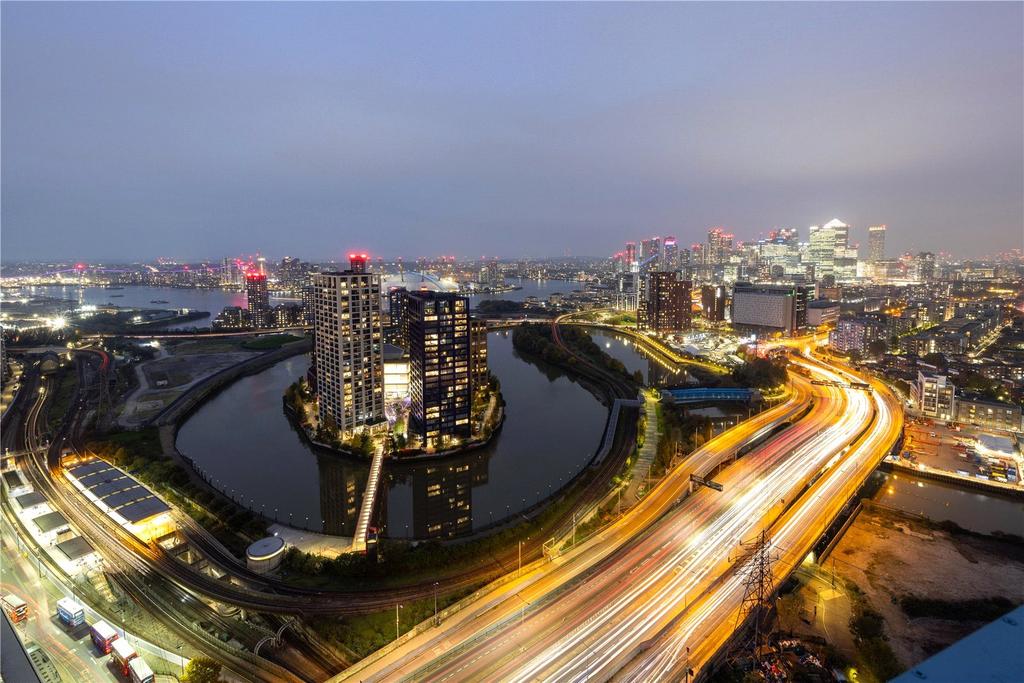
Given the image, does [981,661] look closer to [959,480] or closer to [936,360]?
[959,480]

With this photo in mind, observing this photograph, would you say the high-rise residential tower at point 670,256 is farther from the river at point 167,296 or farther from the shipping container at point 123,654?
the shipping container at point 123,654

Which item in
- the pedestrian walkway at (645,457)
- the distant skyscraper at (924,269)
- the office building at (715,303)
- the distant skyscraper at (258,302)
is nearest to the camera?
the pedestrian walkway at (645,457)

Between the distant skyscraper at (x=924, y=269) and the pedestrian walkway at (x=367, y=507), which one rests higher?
the distant skyscraper at (x=924, y=269)

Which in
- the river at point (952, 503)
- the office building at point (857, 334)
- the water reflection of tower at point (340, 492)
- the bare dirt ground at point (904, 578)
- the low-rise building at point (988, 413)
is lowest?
the bare dirt ground at point (904, 578)

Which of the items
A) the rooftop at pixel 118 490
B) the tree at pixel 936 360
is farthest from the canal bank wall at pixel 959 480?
the rooftop at pixel 118 490

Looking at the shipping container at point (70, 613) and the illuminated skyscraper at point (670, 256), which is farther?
the illuminated skyscraper at point (670, 256)

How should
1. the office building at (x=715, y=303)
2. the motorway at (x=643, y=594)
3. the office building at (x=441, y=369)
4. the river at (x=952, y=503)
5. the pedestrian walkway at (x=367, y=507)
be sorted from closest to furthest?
the motorway at (x=643, y=594) < the pedestrian walkway at (x=367, y=507) < the river at (x=952, y=503) < the office building at (x=441, y=369) < the office building at (x=715, y=303)

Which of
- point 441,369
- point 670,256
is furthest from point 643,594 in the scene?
point 670,256
